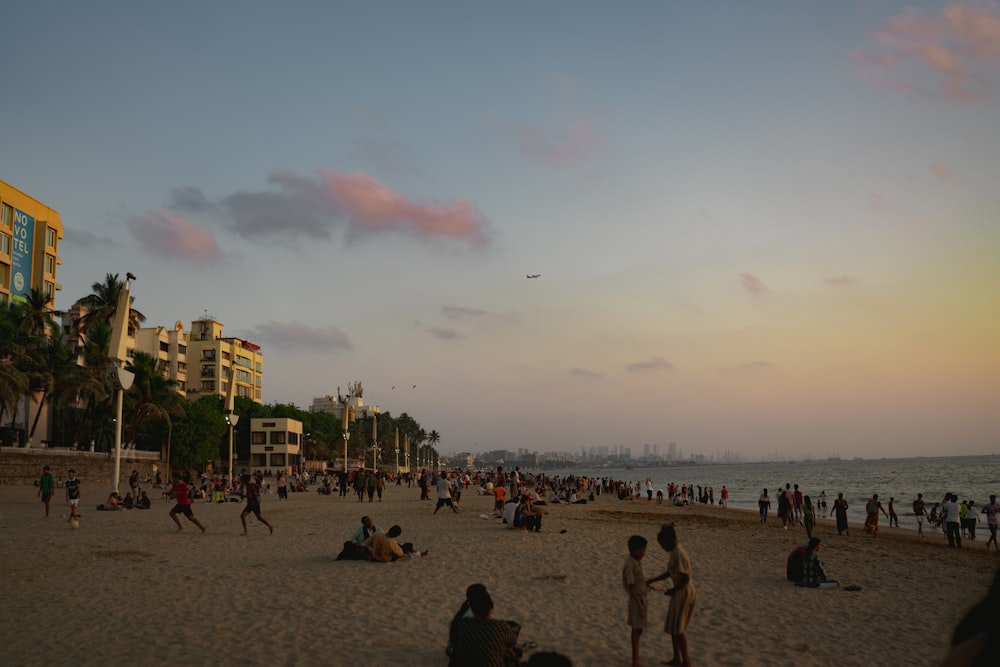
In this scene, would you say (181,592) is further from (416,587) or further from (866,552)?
(866,552)

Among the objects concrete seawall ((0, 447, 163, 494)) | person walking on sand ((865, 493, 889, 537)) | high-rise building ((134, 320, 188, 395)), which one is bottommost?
person walking on sand ((865, 493, 889, 537))

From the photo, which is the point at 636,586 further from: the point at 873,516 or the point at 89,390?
the point at 89,390

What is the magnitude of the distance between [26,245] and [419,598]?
63.7 m

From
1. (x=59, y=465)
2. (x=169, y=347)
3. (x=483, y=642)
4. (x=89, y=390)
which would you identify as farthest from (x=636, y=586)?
(x=169, y=347)

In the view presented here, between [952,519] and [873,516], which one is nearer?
[952,519]

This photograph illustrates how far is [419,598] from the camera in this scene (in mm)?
12484

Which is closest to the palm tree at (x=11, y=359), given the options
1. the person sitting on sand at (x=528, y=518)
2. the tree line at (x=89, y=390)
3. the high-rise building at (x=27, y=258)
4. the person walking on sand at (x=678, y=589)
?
the tree line at (x=89, y=390)

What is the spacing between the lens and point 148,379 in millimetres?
60625

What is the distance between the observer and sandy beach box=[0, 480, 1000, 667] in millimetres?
9609

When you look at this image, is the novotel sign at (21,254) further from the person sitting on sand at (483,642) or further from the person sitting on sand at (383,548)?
the person sitting on sand at (483,642)

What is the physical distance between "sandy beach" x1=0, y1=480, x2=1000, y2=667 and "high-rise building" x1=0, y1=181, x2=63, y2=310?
45638mm

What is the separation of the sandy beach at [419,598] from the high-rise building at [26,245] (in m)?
45.6

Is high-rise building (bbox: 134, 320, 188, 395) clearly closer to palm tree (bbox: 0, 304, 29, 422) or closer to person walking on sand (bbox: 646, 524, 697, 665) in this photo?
palm tree (bbox: 0, 304, 29, 422)

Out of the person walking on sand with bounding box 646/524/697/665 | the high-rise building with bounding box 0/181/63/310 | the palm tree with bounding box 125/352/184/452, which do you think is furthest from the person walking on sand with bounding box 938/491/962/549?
the high-rise building with bounding box 0/181/63/310
